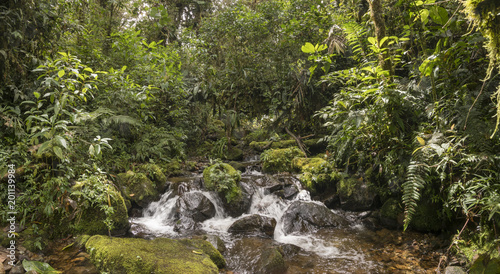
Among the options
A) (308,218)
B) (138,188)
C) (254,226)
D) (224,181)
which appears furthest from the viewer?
(224,181)

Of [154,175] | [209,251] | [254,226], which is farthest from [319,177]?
[154,175]

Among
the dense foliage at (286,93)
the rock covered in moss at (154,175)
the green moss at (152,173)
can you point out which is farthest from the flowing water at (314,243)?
the dense foliage at (286,93)

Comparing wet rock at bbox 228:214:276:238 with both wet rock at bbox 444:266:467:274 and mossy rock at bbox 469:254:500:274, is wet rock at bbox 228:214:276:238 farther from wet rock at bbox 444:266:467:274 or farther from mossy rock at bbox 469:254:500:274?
mossy rock at bbox 469:254:500:274

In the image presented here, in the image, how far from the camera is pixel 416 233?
439 centimetres

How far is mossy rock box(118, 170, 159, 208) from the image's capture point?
6.01 m

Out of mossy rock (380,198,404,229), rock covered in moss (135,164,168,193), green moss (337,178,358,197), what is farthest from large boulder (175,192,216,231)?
mossy rock (380,198,404,229)

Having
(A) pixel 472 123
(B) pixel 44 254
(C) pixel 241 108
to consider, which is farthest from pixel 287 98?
(B) pixel 44 254

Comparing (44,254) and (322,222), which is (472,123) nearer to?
(322,222)

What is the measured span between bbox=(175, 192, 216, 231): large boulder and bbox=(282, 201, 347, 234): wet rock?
177cm

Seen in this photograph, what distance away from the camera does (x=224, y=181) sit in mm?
6414

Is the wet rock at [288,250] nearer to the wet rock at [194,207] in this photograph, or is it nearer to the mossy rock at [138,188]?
the wet rock at [194,207]

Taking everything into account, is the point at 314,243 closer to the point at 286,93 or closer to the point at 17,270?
the point at 17,270

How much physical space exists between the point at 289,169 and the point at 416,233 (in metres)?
4.04

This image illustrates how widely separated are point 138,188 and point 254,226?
3.00 metres
